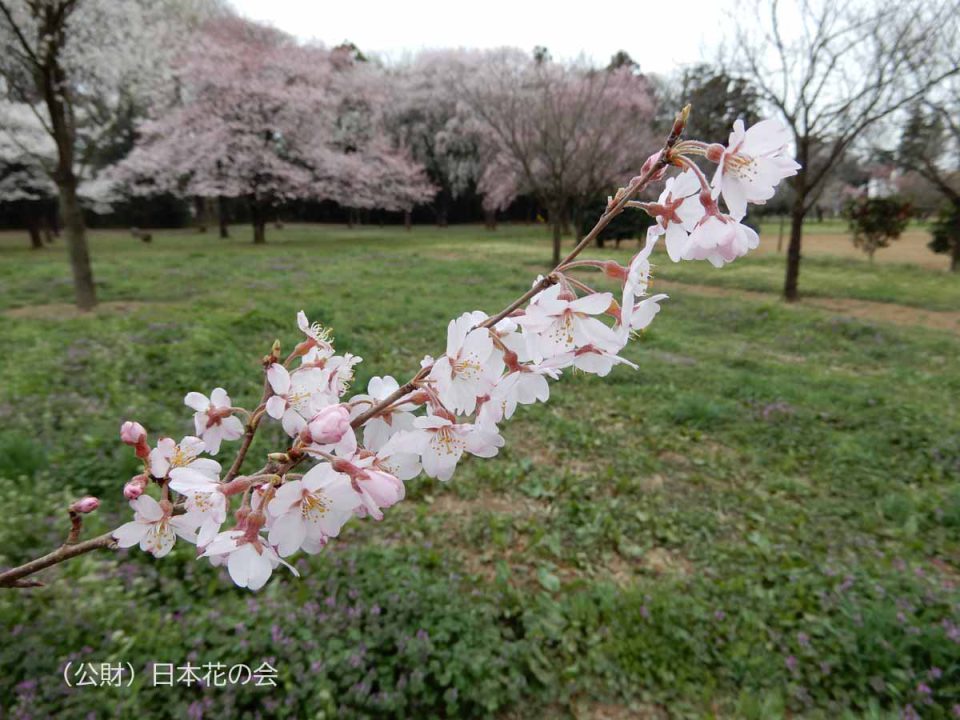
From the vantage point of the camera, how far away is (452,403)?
839 mm

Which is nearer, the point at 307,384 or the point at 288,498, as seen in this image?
the point at 288,498

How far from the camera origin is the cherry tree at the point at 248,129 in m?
18.7

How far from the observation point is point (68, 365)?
5098mm

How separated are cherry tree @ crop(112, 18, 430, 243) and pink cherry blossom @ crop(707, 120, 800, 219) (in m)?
20.1

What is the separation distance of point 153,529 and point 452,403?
51 centimetres

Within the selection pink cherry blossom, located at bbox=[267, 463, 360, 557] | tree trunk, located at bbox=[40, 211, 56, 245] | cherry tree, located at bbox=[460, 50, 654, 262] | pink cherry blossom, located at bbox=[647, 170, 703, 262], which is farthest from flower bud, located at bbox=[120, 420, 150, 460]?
tree trunk, located at bbox=[40, 211, 56, 245]

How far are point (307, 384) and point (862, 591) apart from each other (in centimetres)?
304

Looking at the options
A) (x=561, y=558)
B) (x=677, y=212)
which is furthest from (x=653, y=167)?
(x=561, y=558)

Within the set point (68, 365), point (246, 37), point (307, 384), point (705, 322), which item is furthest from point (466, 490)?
point (246, 37)

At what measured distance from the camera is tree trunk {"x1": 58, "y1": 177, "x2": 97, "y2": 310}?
24.0ft

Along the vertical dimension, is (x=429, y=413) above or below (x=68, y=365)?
above

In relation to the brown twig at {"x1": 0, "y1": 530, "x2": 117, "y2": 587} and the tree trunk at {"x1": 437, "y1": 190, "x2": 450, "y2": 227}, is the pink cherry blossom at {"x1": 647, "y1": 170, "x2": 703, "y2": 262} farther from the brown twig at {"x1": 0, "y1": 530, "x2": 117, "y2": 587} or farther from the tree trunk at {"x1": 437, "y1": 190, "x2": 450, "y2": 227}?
the tree trunk at {"x1": 437, "y1": 190, "x2": 450, "y2": 227}

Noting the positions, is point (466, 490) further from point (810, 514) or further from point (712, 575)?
point (810, 514)

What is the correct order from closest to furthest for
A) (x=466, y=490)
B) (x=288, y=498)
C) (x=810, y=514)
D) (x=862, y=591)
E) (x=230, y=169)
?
(x=288, y=498)
(x=862, y=591)
(x=810, y=514)
(x=466, y=490)
(x=230, y=169)
